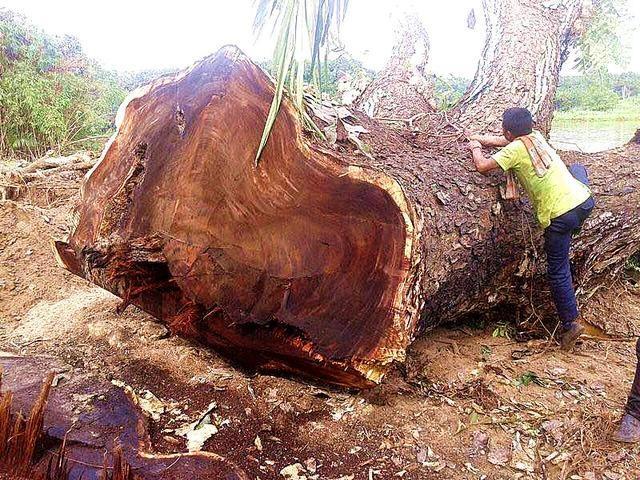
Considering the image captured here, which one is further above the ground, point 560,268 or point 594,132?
point 594,132

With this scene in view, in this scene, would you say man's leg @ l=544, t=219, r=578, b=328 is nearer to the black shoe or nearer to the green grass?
the black shoe

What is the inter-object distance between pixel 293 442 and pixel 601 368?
172 centimetres

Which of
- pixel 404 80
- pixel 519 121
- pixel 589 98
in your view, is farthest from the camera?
pixel 589 98

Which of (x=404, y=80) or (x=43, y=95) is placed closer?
(x=404, y=80)

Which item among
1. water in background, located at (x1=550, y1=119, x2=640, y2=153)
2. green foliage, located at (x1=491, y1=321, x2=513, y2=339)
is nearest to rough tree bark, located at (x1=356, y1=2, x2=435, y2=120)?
green foliage, located at (x1=491, y1=321, x2=513, y2=339)

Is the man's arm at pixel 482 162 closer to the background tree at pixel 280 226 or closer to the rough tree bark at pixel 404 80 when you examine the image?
the background tree at pixel 280 226

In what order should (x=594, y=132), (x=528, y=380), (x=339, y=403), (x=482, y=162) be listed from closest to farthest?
(x=339, y=403) < (x=528, y=380) < (x=482, y=162) < (x=594, y=132)

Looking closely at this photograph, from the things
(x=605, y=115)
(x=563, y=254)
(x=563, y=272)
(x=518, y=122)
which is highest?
(x=518, y=122)

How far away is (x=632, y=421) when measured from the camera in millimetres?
2158

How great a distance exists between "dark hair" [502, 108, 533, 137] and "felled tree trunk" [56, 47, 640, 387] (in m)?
0.45

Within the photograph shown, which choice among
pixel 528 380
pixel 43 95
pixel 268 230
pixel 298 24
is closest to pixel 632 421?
pixel 528 380

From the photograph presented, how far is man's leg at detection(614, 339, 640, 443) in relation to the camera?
2.11 metres

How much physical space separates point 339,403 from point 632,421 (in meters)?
1.16

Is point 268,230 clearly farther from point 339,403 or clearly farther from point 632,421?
point 632,421
